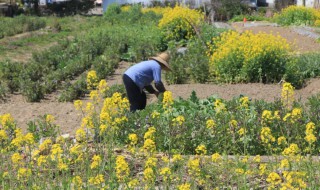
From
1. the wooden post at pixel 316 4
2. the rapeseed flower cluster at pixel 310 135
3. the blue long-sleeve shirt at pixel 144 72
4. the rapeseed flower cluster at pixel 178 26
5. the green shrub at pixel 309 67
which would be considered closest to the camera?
the rapeseed flower cluster at pixel 310 135

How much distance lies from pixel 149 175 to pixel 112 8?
2701 cm

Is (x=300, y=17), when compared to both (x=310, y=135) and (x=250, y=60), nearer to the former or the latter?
(x=250, y=60)

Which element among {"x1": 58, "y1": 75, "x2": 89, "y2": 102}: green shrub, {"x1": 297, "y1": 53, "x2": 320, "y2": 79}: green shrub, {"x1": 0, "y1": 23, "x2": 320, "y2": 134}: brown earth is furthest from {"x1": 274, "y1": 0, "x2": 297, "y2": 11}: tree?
{"x1": 58, "y1": 75, "x2": 89, "y2": 102}: green shrub

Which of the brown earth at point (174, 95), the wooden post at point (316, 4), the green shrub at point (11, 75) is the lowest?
the brown earth at point (174, 95)

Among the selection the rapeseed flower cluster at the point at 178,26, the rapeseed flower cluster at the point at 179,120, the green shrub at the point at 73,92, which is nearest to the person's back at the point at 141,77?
the rapeseed flower cluster at the point at 179,120

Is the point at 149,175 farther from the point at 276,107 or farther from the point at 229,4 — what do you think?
the point at 229,4

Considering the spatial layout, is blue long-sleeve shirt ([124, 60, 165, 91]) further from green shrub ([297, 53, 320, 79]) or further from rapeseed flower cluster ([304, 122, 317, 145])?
green shrub ([297, 53, 320, 79])

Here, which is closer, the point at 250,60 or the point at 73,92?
the point at 73,92

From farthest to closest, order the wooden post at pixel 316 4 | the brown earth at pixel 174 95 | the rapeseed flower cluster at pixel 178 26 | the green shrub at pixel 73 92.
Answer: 1. the wooden post at pixel 316 4
2. the rapeseed flower cluster at pixel 178 26
3. the green shrub at pixel 73 92
4. the brown earth at pixel 174 95

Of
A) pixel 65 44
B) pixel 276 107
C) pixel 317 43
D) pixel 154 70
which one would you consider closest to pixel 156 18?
pixel 65 44

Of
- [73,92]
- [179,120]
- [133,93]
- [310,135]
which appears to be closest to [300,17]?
[73,92]

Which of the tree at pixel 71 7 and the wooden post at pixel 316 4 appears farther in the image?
the tree at pixel 71 7

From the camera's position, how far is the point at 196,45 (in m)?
15.4

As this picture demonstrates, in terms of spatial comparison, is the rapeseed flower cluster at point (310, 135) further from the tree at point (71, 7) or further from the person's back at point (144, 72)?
the tree at point (71, 7)
